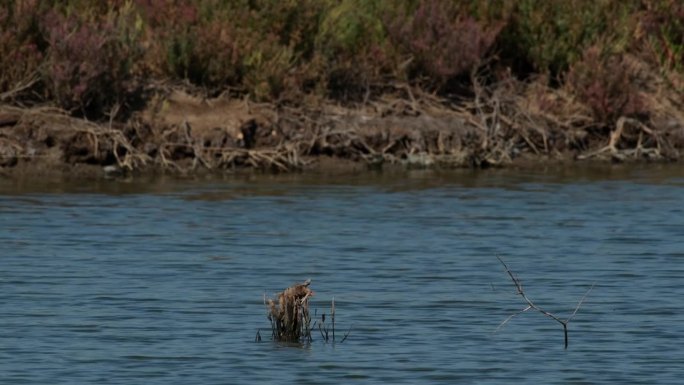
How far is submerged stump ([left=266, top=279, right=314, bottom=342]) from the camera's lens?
9688 mm

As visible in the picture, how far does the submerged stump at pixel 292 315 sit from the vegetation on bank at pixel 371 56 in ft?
30.3

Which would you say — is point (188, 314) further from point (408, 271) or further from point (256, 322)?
point (408, 271)

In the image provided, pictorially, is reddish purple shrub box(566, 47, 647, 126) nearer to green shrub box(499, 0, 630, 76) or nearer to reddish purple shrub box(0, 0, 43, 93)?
green shrub box(499, 0, 630, 76)

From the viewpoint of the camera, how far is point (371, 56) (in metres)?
20.8

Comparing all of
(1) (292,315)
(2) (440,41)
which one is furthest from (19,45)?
(1) (292,315)

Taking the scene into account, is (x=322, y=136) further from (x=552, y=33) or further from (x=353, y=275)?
(x=353, y=275)

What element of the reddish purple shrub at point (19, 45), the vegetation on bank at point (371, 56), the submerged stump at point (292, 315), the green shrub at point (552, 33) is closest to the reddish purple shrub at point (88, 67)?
the vegetation on bank at point (371, 56)

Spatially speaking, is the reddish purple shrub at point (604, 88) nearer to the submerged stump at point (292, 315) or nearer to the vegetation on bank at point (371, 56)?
the vegetation on bank at point (371, 56)

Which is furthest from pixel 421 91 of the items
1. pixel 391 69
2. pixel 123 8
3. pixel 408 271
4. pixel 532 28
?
pixel 408 271

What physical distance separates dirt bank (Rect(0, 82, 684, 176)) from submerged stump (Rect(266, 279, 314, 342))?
29.0 ft

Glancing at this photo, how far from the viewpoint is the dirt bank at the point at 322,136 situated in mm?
18578

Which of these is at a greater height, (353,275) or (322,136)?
(322,136)

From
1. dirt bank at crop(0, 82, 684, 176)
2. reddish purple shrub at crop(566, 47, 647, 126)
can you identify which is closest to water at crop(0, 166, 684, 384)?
dirt bank at crop(0, 82, 684, 176)

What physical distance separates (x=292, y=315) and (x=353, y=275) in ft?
8.91
